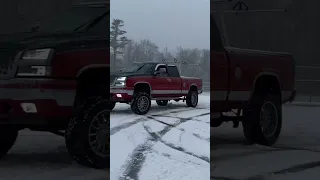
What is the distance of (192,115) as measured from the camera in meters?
2.87

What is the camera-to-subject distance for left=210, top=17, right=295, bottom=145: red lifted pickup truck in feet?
10.5

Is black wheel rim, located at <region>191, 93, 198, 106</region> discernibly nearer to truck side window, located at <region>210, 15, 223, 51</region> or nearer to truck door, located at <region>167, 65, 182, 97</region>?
truck door, located at <region>167, 65, 182, 97</region>

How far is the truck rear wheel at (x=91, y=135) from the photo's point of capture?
341 centimetres

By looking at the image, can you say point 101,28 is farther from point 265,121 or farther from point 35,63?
point 265,121

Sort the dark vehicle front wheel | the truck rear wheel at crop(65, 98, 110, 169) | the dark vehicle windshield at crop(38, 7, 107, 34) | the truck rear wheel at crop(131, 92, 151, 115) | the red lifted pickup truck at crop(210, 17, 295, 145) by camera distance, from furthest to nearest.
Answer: the truck rear wheel at crop(65, 98, 110, 169) < the dark vehicle windshield at crop(38, 7, 107, 34) < the red lifted pickup truck at crop(210, 17, 295, 145) < the dark vehicle front wheel < the truck rear wheel at crop(131, 92, 151, 115)

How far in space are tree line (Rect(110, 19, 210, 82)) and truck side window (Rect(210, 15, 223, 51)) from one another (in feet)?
0.78

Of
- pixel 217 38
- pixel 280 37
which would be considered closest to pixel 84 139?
pixel 217 38

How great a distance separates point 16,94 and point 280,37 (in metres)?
2.14

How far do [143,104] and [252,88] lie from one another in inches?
40.3

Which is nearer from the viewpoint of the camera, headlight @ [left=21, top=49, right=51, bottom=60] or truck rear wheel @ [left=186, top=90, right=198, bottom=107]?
truck rear wheel @ [left=186, top=90, right=198, bottom=107]

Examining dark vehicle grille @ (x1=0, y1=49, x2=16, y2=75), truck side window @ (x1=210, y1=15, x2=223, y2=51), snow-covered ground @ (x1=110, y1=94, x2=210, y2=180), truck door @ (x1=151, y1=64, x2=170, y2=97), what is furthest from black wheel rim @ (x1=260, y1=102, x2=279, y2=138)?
dark vehicle grille @ (x1=0, y1=49, x2=16, y2=75)

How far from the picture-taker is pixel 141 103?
2.91m

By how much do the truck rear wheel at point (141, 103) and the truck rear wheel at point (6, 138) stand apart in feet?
4.38

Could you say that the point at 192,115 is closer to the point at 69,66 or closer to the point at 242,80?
the point at 242,80
